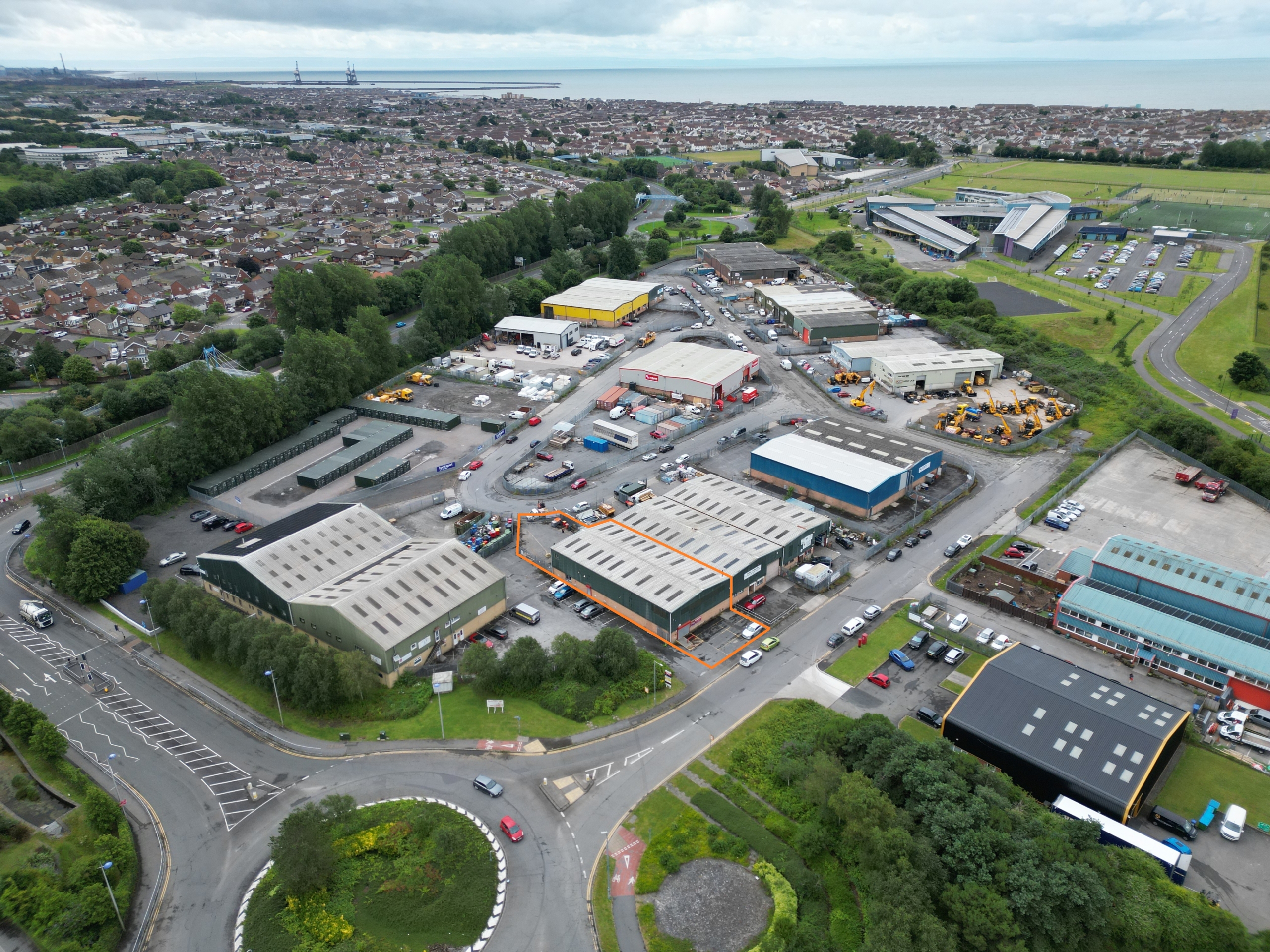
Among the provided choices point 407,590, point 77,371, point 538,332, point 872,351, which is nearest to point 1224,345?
point 872,351

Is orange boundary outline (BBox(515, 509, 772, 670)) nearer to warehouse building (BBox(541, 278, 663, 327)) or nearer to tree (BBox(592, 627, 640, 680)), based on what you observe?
tree (BBox(592, 627, 640, 680))

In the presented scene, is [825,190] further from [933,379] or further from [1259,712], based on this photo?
[1259,712]

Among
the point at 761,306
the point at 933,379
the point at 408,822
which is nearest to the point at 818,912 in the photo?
the point at 408,822

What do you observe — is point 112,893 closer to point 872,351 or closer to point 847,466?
point 847,466

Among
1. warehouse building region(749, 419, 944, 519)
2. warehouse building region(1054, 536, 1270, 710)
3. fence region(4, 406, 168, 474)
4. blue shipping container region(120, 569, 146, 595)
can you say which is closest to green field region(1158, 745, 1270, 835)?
warehouse building region(1054, 536, 1270, 710)

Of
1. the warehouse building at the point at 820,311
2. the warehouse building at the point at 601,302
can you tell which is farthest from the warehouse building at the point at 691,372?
the warehouse building at the point at 601,302
